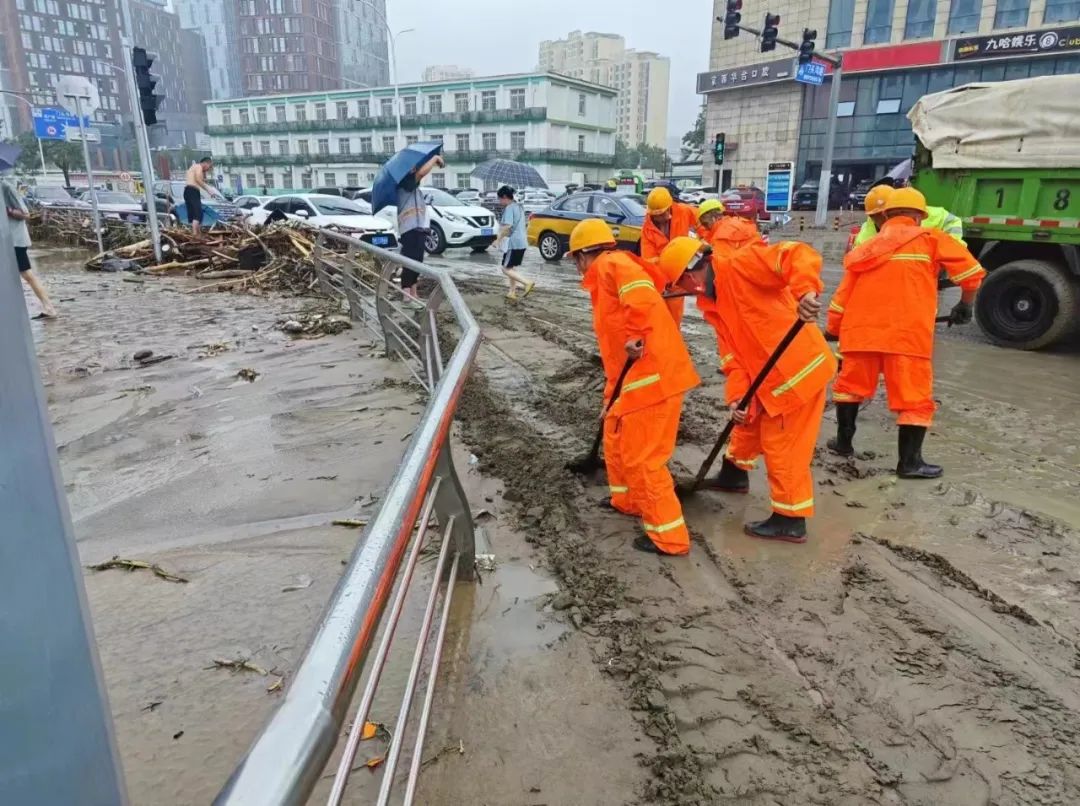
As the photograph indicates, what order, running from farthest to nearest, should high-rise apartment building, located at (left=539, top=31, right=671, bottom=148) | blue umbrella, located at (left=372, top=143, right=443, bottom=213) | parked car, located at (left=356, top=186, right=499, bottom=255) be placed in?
1. high-rise apartment building, located at (left=539, top=31, right=671, bottom=148)
2. parked car, located at (left=356, top=186, right=499, bottom=255)
3. blue umbrella, located at (left=372, top=143, right=443, bottom=213)

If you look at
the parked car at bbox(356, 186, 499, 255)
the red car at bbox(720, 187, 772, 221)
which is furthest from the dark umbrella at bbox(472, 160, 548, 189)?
the red car at bbox(720, 187, 772, 221)

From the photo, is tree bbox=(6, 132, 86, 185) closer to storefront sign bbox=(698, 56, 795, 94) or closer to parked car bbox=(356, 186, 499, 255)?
Answer: storefront sign bbox=(698, 56, 795, 94)

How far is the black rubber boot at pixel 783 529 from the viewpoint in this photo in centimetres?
357

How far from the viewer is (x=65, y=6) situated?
36.0 meters

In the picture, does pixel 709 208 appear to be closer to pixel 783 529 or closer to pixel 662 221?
pixel 662 221

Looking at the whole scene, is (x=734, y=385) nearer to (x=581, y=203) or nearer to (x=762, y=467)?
(x=762, y=467)

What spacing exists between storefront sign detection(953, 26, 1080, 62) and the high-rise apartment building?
9083cm

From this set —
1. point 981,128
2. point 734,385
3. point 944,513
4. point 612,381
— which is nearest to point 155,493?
point 612,381

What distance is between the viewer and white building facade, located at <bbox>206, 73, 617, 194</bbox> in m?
60.0

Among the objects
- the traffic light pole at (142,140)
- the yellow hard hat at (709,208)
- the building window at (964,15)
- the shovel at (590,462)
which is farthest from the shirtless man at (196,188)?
the building window at (964,15)

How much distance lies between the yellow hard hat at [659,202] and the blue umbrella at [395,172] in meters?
2.19

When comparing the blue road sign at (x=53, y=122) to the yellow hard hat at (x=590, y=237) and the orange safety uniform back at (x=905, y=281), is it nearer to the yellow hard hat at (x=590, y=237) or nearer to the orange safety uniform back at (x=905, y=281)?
the yellow hard hat at (x=590, y=237)

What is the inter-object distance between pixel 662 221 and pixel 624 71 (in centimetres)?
12756

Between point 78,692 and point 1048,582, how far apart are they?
3.64 meters
